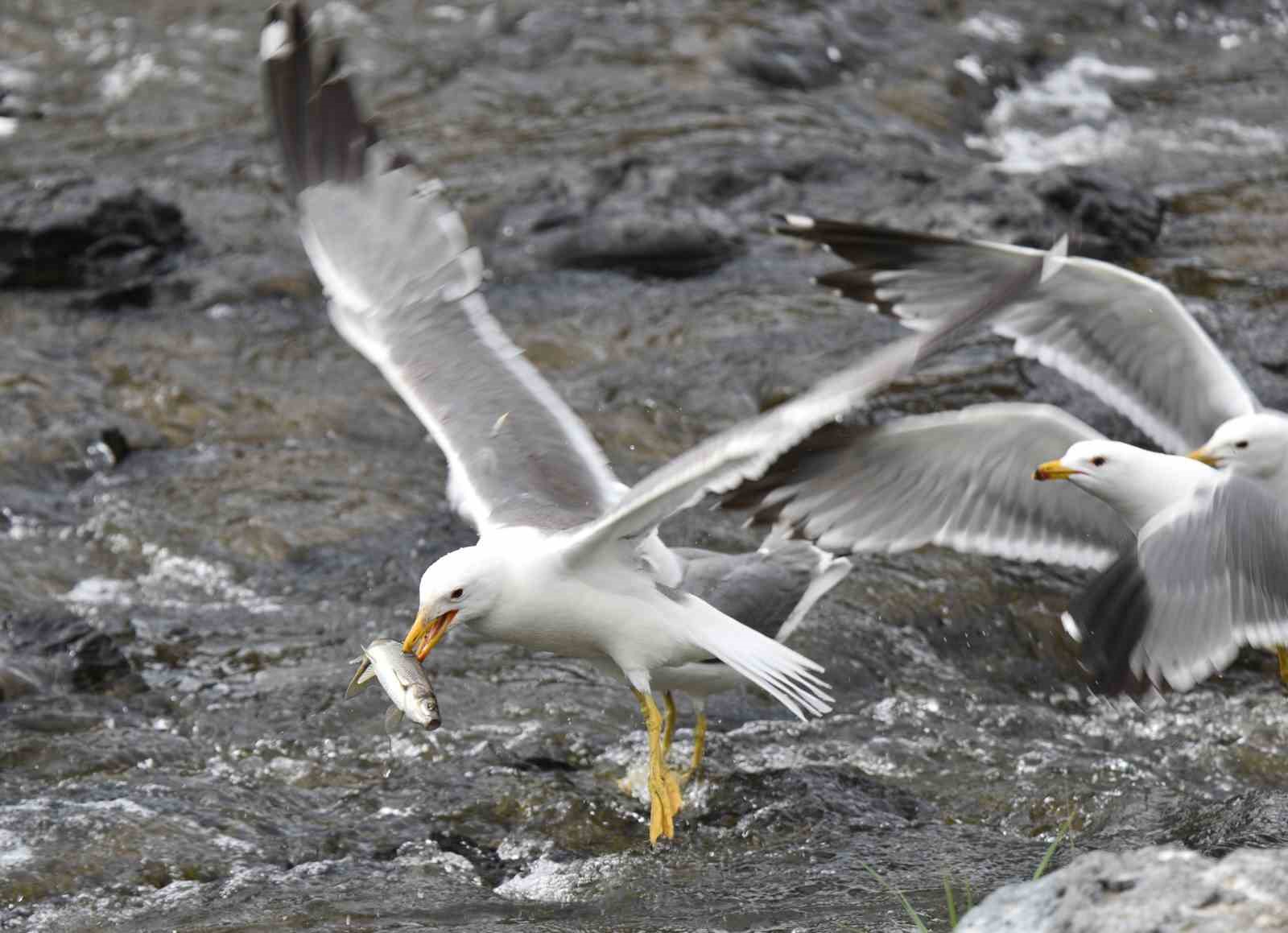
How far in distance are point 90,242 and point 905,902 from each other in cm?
682

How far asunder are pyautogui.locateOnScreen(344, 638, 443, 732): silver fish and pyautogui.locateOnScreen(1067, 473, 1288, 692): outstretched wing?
1.87 m

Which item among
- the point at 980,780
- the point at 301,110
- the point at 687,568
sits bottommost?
the point at 980,780

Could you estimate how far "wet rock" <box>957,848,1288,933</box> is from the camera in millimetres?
2857

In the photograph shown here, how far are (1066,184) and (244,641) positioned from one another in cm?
476

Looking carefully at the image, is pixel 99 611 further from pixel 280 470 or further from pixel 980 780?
pixel 980 780

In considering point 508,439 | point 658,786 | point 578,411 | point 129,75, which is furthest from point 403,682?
point 129,75

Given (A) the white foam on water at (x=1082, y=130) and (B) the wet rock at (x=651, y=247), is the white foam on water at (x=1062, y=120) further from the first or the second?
(B) the wet rock at (x=651, y=247)

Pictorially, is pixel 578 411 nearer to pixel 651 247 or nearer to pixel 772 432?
pixel 651 247

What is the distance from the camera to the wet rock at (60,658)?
226 inches

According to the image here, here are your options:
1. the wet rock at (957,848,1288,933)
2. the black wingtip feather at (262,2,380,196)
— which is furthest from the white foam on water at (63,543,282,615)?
the wet rock at (957,848,1288,933)

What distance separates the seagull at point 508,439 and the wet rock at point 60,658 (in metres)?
1.31

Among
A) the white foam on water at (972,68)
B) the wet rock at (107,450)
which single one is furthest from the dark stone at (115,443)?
the white foam on water at (972,68)

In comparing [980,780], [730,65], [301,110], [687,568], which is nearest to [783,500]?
[687,568]

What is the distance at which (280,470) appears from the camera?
24.3 ft
